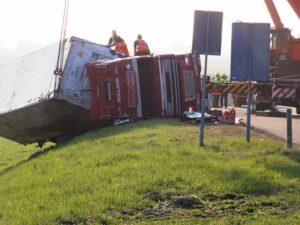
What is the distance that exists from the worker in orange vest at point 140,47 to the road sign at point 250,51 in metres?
9.66

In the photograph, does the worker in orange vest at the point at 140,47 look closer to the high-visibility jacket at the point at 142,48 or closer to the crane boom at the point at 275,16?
the high-visibility jacket at the point at 142,48

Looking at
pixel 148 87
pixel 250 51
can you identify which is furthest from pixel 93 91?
pixel 250 51

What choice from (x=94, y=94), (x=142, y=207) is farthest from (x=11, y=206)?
(x=94, y=94)

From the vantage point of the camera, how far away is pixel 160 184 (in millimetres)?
7938

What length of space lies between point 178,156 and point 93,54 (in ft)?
29.8

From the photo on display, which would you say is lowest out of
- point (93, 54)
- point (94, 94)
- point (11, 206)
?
point (11, 206)

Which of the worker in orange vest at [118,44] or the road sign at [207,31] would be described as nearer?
the road sign at [207,31]

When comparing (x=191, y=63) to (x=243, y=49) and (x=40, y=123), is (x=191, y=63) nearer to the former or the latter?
(x=40, y=123)

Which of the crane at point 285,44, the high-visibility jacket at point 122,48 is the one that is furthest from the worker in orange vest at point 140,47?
the crane at point 285,44

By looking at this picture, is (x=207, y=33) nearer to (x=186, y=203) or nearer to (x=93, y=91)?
(x=186, y=203)

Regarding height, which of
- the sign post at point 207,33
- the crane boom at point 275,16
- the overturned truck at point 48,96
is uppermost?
the crane boom at point 275,16

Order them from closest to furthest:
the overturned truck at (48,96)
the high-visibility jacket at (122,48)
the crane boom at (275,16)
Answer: the overturned truck at (48,96) < the high-visibility jacket at (122,48) < the crane boom at (275,16)

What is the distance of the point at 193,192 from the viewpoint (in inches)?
297

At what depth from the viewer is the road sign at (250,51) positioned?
36.1 ft
